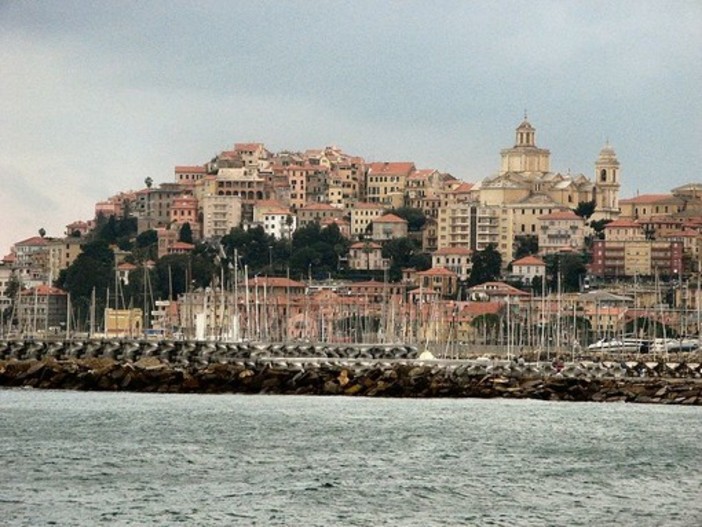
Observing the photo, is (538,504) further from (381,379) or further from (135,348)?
(135,348)

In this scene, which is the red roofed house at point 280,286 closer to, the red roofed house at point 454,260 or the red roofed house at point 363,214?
the red roofed house at point 454,260

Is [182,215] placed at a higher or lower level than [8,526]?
higher

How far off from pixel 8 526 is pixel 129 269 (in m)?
113

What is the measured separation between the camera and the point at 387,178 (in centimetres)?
18225

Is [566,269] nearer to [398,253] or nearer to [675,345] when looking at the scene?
[398,253]

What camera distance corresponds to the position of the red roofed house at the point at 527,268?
153 meters

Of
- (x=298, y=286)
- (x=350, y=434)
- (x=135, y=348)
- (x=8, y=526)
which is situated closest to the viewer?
(x=8, y=526)

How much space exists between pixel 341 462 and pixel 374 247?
12110 cm

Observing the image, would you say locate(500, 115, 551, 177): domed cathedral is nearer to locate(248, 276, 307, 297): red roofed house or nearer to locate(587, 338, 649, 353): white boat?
locate(248, 276, 307, 297): red roofed house

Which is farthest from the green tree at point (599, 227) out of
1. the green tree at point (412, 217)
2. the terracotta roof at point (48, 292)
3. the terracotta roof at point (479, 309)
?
the terracotta roof at point (48, 292)

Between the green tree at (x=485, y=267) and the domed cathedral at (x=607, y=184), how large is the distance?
60.6 feet

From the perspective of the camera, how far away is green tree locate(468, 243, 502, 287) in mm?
153875

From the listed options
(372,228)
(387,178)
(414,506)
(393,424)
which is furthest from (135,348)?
(387,178)

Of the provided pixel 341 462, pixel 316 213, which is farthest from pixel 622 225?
pixel 341 462
